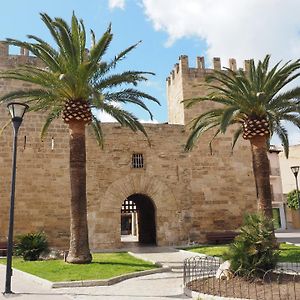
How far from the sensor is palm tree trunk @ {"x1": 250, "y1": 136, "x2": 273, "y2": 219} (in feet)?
42.8

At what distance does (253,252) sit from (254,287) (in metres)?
0.82

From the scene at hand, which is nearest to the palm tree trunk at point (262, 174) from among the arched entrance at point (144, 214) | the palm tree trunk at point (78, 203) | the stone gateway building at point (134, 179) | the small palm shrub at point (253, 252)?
the small palm shrub at point (253, 252)

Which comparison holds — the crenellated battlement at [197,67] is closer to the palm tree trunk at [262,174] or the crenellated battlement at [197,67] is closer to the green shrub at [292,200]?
the palm tree trunk at [262,174]

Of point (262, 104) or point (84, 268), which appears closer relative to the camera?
point (84, 268)

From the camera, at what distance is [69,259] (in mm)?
11562

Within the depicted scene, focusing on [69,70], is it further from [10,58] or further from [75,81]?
[10,58]

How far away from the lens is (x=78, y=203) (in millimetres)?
11836

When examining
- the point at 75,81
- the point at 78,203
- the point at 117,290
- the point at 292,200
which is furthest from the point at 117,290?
the point at 292,200

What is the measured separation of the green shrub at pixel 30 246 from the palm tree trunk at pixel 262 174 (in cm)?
754

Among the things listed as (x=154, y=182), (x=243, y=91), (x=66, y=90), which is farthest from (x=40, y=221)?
(x=243, y=91)

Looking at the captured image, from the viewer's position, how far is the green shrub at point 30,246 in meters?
13.4

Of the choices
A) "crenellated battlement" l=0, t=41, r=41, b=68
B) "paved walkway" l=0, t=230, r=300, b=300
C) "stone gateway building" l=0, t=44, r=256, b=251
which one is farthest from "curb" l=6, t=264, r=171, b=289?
"crenellated battlement" l=0, t=41, r=41, b=68

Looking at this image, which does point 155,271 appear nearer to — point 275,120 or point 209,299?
point 209,299

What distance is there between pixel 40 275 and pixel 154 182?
903cm
